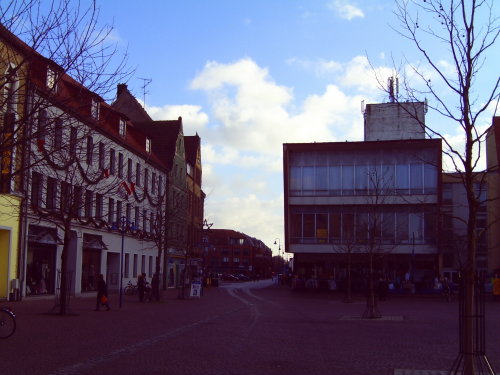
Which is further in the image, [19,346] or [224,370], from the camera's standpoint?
[19,346]

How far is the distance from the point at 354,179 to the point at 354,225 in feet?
14.9

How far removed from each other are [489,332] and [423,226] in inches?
1695

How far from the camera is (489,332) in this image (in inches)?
798

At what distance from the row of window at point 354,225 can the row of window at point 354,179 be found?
1.77 meters

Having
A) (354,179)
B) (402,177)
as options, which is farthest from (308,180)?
(402,177)

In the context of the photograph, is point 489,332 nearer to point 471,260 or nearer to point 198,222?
point 471,260

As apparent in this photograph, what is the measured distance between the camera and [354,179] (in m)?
63.4

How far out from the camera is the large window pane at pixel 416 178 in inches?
2446

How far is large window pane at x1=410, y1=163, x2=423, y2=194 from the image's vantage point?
62125 millimetres

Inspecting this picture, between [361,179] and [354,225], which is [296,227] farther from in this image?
[361,179]

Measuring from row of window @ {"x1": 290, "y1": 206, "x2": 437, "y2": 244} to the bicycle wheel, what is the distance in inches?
1838

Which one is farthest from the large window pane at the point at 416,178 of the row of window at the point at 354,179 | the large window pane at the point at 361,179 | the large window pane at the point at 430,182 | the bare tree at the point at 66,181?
the bare tree at the point at 66,181

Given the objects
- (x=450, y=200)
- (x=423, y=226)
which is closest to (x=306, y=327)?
(x=423, y=226)

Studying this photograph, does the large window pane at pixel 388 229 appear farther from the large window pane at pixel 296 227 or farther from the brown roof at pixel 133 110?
the brown roof at pixel 133 110
